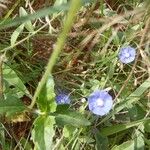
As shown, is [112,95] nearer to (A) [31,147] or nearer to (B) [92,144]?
(B) [92,144]

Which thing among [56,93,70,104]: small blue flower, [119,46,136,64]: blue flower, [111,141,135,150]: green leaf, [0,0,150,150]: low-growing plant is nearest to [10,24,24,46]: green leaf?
[0,0,150,150]: low-growing plant

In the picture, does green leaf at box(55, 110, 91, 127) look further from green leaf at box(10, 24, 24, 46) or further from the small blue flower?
green leaf at box(10, 24, 24, 46)

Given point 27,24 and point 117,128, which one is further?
point 27,24

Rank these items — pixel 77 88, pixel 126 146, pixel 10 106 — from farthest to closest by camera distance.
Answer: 1. pixel 77 88
2. pixel 126 146
3. pixel 10 106

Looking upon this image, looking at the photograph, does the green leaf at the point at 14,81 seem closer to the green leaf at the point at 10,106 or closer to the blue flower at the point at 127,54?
the green leaf at the point at 10,106

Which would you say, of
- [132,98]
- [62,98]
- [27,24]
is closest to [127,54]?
[132,98]

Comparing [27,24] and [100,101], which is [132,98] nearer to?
[100,101]
